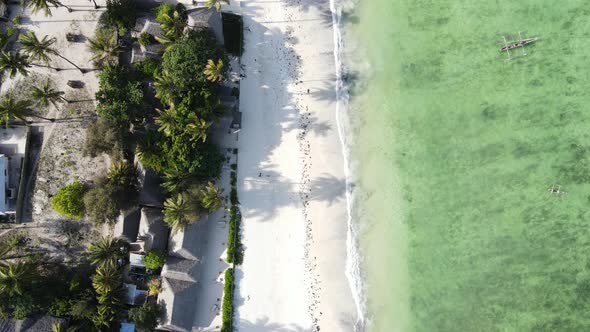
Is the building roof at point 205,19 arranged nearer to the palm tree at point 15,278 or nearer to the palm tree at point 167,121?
the palm tree at point 167,121

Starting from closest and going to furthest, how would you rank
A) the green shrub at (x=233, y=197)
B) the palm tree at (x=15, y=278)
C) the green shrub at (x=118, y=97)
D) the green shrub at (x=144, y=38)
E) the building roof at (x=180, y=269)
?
the palm tree at (x=15, y=278) < the green shrub at (x=118, y=97) < the building roof at (x=180, y=269) < the green shrub at (x=144, y=38) < the green shrub at (x=233, y=197)

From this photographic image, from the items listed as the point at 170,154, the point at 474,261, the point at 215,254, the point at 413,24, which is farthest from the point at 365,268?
the point at 413,24

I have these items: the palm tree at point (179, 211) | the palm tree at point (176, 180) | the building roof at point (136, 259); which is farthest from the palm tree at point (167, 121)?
the building roof at point (136, 259)

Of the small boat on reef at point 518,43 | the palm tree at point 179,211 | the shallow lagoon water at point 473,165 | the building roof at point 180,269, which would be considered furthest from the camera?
the small boat on reef at point 518,43

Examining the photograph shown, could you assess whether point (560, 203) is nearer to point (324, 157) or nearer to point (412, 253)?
point (412, 253)

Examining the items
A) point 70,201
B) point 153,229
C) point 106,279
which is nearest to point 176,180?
point 153,229

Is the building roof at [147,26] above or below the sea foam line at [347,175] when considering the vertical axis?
above
